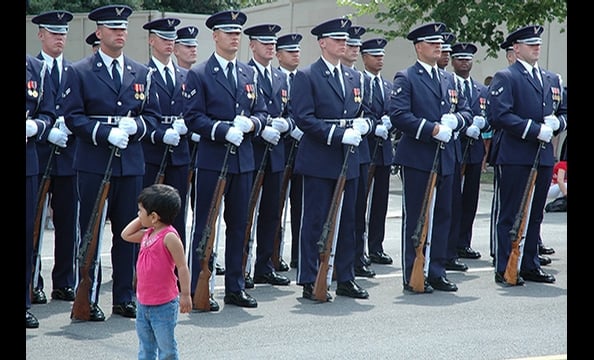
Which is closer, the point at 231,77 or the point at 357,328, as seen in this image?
the point at 357,328

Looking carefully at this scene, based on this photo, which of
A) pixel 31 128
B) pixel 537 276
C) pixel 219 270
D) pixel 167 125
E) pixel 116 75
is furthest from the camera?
pixel 219 270

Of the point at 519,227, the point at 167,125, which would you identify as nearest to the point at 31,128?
the point at 167,125

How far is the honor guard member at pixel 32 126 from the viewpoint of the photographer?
23.6 ft

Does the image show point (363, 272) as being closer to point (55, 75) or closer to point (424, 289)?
point (424, 289)

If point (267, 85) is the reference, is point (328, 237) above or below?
below

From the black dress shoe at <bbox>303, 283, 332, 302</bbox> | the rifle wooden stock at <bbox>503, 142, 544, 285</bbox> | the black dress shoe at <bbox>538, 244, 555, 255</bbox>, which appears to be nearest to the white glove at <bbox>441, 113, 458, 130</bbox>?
the rifle wooden stock at <bbox>503, 142, 544, 285</bbox>

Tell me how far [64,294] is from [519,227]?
3.72m

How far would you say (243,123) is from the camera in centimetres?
799

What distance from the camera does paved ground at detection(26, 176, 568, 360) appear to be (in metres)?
6.64

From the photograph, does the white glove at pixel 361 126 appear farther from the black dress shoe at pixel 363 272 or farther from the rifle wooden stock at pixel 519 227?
the black dress shoe at pixel 363 272

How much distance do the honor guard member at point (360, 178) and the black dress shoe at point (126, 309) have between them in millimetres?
2318

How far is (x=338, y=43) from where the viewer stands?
27.8ft
